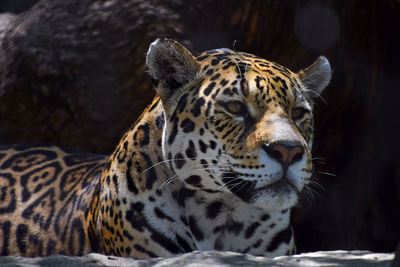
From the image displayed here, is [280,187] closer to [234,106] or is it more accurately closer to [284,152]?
[284,152]

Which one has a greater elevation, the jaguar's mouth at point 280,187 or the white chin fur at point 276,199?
the jaguar's mouth at point 280,187

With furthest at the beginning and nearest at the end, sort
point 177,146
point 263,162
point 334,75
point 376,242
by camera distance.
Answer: point 376,242, point 334,75, point 177,146, point 263,162

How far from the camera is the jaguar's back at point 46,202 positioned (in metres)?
5.02

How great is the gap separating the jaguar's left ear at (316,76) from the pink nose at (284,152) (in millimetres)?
1076

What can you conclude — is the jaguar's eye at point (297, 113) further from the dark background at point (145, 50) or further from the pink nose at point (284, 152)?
the dark background at point (145, 50)

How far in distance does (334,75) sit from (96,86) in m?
2.89

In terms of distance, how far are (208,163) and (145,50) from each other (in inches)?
114

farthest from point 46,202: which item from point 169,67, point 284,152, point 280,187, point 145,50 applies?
point 284,152

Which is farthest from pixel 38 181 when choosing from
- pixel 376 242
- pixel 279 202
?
pixel 376 242

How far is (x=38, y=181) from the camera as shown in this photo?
547 cm

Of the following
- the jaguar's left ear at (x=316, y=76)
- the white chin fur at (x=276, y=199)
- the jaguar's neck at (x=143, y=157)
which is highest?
the jaguar's left ear at (x=316, y=76)

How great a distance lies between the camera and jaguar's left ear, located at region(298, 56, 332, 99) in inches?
190


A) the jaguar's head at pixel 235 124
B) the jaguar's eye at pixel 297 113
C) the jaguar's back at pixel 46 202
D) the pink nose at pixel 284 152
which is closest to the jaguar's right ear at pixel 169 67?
the jaguar's head at pixel 235 124

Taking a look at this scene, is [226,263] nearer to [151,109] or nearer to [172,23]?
[151,109]
